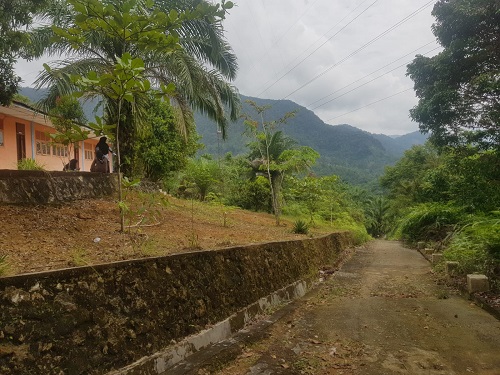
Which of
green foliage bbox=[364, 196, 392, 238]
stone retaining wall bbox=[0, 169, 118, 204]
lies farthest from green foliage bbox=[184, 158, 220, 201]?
green foliage bbox=[364, 196, 392, 238]

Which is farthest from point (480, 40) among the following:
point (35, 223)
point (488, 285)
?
point (35, 223)

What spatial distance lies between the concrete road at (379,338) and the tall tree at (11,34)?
6.63m

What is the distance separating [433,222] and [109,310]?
62.8ft

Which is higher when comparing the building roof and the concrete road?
the building roof

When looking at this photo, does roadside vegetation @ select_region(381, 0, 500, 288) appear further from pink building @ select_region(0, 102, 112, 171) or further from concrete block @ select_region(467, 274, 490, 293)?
pink building @ select_region(0, 102, 112, 171)

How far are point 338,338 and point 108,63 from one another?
850cm

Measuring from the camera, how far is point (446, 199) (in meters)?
20.0

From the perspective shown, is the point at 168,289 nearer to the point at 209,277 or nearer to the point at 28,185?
the point at 209,277

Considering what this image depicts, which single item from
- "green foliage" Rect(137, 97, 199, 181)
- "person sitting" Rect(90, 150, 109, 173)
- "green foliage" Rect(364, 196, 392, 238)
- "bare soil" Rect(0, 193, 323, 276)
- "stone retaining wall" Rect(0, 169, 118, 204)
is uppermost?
"green foliage" Rect(137, 97, 199, 181)

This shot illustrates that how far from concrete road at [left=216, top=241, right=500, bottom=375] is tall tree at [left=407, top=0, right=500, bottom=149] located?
568 centimetres

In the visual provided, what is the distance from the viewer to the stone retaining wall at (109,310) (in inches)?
98.8

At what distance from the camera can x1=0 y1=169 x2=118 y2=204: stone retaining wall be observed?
5.66 meters

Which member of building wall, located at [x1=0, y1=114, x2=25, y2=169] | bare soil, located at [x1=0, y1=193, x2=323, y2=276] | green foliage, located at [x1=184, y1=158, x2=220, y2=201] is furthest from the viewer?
green foliage, located at [x1=184, y1=158, x2=220, y2=201]

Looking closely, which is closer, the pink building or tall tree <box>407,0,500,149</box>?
tall tree <box>407,0,500,149</box>
